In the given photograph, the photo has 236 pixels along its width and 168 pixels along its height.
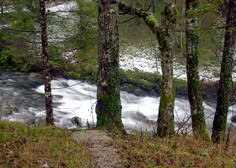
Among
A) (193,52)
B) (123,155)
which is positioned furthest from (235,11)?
(123,155)

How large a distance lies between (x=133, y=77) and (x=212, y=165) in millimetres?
13910

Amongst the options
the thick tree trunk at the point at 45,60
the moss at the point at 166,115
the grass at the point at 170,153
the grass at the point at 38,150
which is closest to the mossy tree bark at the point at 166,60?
the moss at the point at 166,115

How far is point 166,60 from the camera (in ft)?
23.1

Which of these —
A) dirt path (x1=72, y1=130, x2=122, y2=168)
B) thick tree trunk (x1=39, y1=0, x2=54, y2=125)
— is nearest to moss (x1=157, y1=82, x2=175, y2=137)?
dirt path (x1=72, y1=130, x2=122, y2=168)

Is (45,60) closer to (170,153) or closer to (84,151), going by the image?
Result: (84,151)

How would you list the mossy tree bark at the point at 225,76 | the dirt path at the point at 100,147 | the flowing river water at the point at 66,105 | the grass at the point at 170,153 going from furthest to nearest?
the flowing river water at the point at 66,105 → the mossy tree bark at the point at 225,76 → the grass at the point at 170,153 → the dirt path at the point at 100,147

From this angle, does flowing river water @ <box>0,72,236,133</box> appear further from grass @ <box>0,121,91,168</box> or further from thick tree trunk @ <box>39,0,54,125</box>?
grass @ <box>0,121,91,168</box>

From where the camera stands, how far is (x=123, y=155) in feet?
18.1

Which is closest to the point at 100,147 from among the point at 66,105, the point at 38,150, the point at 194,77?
the point at 38,150

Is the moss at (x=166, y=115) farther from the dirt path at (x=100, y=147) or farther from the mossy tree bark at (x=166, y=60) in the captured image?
the dirt path at (x=100, y=147)

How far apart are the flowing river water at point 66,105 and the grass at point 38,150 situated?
6130 mm

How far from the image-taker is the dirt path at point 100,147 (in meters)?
5.28

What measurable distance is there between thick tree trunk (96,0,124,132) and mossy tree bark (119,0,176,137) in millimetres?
991

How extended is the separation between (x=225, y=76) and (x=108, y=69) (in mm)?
3529
